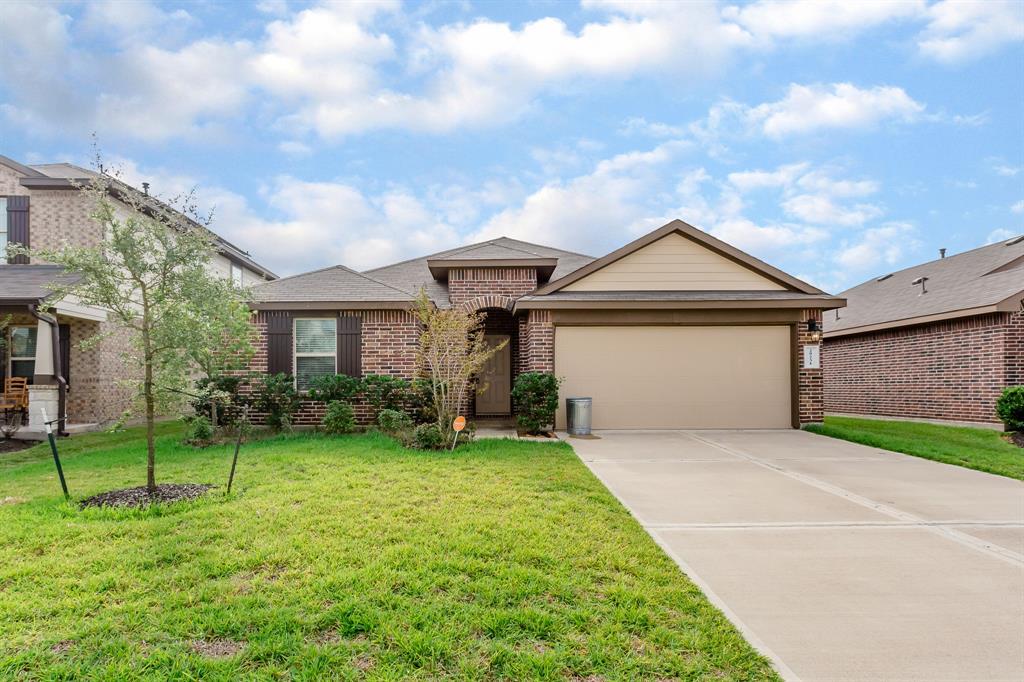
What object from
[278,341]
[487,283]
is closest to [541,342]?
[487,283]

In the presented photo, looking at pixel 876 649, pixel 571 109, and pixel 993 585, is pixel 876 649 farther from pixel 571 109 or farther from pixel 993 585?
pixel 571 109

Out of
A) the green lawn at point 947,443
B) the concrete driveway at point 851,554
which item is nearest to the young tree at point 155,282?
the concrete driveway at point 851,554

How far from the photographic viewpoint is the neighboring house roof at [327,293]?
10695 mm

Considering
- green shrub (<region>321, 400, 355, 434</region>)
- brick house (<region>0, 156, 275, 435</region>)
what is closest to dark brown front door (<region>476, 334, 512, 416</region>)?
green shrub (<region>321, 400, 355, 434</region>)

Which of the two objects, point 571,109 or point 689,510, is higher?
point 571,109

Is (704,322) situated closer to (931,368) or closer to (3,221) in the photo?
(931,368)

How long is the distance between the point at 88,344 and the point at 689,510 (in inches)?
260

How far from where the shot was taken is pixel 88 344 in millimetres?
5273

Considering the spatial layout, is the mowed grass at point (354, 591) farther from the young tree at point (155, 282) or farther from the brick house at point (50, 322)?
the brick house at point (50, 322)

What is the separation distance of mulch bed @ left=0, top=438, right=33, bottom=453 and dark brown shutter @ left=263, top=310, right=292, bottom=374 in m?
4.65

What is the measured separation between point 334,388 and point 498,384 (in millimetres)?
4976

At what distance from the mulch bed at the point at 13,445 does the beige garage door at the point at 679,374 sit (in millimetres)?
10786

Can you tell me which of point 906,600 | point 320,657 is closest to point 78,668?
point 320,657

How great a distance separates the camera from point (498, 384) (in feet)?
45.7
